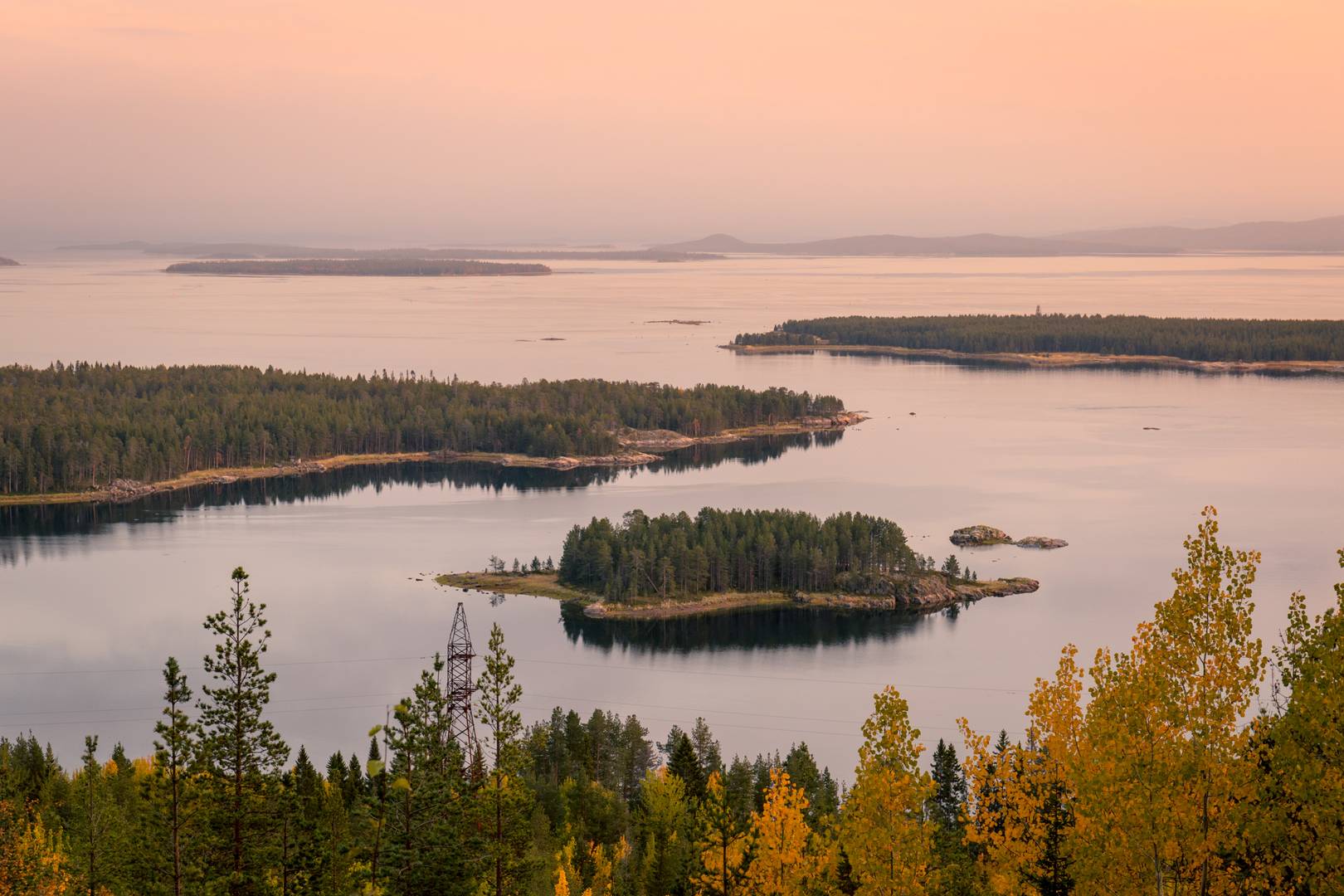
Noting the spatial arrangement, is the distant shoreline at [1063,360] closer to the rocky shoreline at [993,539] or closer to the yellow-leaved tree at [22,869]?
the rocky shoreline at [993,539]

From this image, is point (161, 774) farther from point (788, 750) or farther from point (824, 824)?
point (788, 750)

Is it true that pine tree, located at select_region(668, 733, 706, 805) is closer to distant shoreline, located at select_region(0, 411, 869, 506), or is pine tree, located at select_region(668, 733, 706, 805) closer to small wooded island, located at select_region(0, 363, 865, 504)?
distant shoreline, located at select_region(0, 411, 869, 506)

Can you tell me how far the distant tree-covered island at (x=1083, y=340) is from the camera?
136 meters

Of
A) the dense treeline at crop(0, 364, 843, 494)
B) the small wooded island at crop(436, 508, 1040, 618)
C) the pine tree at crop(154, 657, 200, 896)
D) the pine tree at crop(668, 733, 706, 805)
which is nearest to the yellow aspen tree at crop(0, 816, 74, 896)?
the pine tree at crop(154, 657, 200, 896)

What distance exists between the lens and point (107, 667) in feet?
146

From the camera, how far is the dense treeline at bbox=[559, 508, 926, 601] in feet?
172

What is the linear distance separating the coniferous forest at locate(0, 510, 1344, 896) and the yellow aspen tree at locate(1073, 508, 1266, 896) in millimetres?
23

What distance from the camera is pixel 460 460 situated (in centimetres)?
8744

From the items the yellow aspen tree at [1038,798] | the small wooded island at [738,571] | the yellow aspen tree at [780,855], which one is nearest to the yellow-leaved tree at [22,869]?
the yellow aspen tree at [780,855]

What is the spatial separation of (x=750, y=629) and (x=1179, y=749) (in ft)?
118

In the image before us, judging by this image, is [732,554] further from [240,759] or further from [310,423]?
[310,423]

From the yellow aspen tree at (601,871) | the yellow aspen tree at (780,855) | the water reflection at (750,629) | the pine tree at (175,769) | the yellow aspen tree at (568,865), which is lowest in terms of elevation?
the water reflection at (750,629)

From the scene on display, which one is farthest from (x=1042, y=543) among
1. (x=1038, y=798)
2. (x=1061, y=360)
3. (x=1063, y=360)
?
(x=1063, y=360)

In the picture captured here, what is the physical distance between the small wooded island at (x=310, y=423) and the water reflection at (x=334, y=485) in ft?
4.95
